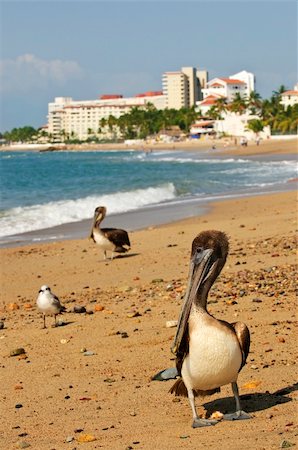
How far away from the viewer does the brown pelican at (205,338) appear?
18.2 ft

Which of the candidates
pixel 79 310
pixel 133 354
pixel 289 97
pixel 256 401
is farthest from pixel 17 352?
pixel 289 97

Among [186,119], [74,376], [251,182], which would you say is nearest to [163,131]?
[186,119]

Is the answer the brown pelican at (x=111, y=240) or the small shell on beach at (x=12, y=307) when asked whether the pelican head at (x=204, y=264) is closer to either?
the small shell on beach at (x=12, y=307)

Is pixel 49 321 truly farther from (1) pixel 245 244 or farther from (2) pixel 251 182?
(2) pixel 251 182

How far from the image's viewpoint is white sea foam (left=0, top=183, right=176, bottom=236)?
25.0m

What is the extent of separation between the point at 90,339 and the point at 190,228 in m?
10.7

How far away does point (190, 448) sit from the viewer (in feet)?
17.5

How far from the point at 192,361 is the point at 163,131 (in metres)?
191

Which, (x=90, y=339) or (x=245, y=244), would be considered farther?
(x=245, y=244)

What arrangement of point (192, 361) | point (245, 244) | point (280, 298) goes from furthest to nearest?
point (245, 244) < point (280, 298) < point (192, 361)

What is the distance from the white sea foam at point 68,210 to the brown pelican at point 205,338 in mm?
17474

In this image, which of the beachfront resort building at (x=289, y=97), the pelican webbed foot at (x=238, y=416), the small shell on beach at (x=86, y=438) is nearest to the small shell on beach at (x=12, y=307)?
the small shell on beach at (x=86, y=438)

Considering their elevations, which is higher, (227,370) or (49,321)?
(227,370)

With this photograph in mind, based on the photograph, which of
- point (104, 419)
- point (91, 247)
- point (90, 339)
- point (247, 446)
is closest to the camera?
point (247, 446)
